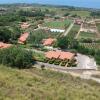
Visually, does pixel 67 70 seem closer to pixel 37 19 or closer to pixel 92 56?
pixel 92 56

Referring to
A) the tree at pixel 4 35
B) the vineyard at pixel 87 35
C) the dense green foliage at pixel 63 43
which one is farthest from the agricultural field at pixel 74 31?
the tree at pixel 4 35

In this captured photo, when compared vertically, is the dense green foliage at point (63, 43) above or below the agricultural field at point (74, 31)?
above

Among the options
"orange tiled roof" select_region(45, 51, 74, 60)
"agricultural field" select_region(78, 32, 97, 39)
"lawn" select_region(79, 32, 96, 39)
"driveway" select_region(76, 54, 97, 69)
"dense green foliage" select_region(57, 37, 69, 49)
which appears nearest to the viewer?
"driveway" select_region(76, 54, 97, 69)

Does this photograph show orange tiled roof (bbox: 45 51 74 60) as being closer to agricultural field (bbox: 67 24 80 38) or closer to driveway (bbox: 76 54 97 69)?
driveway (bbox: 76 54 97 69)

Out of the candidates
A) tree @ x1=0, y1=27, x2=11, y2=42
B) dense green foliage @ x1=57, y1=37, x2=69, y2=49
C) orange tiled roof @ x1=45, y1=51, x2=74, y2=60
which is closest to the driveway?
orange tiled roof @ x1=45, y1=51, x2=74, y2=60

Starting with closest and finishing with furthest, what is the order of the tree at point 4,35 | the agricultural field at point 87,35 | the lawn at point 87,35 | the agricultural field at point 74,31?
the tree at point 4,35 < the agricultural field at point 87,35 < the lawn at point 87,35 < the agricultural field at point 74,31

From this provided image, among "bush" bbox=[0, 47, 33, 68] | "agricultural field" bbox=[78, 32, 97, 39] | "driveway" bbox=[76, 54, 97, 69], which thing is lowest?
"agricultural field" bbox=[78, 32, 97, 39]

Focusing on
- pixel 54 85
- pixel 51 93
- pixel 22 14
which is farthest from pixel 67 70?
pixel 22 14

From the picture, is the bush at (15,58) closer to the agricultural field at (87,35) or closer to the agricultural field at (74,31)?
the agricultural field at (74,31)

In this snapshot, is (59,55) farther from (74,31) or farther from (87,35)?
(74,31)
